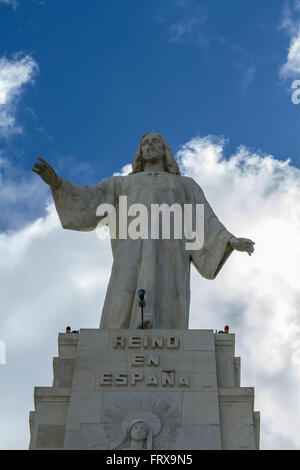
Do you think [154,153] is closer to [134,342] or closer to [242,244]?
[242,244]

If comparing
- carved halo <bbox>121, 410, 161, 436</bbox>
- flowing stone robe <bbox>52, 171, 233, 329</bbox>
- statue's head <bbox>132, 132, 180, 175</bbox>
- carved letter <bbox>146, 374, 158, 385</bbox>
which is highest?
statue's head <bbox>132, 132, 180, 175</bbox>

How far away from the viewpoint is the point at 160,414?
49.8ft

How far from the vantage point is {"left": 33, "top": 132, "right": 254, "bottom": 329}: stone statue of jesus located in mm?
18031

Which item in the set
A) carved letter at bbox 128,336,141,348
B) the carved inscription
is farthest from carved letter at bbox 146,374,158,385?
carved letter at bbox 128,336,141,348

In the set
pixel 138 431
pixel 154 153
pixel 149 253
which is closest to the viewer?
pixel 138 431

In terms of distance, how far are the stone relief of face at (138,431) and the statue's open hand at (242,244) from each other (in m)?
5.62

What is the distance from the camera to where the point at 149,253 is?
1880 centimetres

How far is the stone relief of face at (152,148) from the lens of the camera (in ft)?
70.9

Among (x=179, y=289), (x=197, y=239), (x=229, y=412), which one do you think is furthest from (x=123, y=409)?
(x=197, y=239)

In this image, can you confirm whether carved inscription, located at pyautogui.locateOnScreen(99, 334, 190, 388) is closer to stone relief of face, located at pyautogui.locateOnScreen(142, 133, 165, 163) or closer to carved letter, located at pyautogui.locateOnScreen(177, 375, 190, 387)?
carved letter, located at pyautogui.locateOnScreen(177, 375, 190, 387)

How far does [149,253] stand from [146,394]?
4.14m

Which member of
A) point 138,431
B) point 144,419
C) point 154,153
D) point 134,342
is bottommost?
point 138,431

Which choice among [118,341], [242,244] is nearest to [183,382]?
[118,341]
